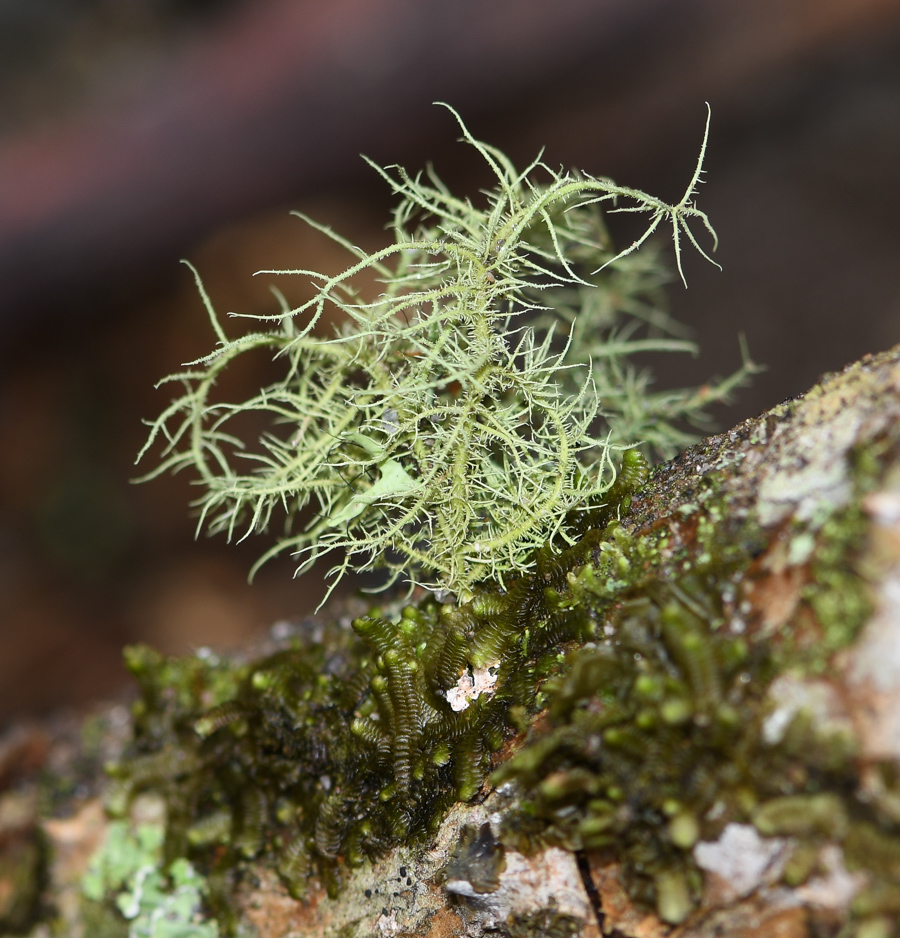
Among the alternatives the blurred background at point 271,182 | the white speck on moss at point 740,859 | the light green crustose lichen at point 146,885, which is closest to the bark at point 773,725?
the white speck on moss at point 740,859

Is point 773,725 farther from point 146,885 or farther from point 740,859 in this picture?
point 146,885

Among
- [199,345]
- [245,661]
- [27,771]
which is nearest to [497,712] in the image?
[245,661]

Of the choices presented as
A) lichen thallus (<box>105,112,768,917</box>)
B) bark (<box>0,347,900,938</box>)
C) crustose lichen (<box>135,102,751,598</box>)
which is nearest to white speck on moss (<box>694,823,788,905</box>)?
bark (<box>0,347,900,938</box>)

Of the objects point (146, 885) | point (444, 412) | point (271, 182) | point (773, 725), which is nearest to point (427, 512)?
point (444, 412)

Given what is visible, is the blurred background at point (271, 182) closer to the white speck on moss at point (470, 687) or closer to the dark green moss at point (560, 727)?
the dark green moss at point (560, 727)

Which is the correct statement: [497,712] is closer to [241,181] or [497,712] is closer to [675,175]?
[241,181]

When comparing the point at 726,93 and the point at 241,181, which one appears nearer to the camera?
the point at 241,181
